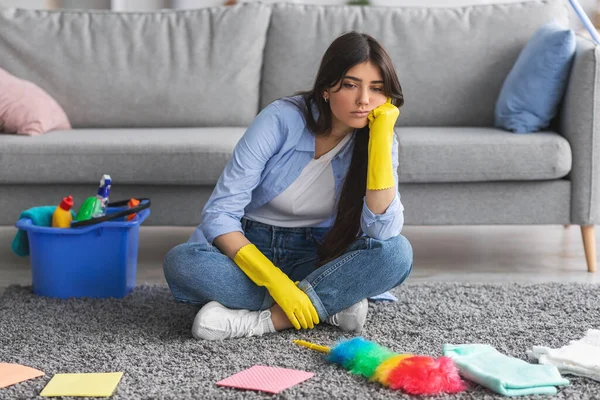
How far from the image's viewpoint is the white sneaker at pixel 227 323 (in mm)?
1842

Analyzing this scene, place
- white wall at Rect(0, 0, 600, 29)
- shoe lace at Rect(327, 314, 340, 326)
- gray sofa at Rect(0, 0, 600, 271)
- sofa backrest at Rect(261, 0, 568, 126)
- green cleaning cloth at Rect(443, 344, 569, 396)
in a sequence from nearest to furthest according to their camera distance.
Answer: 1. green cleaning cloth at Rect(443, 344, 569, 396)
2. shoe lace at Rect(327, 314, 340, 326)
3. gray sofa at Rect(0, 0, 600, 271)
4. sofa backrest at Rect(261, 0, 568, 126)
5. white wall at Rect(0, 0, 600, 29)

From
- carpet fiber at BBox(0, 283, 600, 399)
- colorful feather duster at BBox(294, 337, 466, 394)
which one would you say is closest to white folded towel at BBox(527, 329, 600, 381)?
carpet fiber at BBox(0, 283, 600, 399)

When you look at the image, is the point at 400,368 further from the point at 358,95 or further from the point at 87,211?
the point at 87,211

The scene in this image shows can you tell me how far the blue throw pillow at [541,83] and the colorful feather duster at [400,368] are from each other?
1.37 metres

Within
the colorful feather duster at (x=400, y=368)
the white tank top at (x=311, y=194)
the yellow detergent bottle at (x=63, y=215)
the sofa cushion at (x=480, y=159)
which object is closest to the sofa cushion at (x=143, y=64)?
the sofa cushion at (x=480, y=159)

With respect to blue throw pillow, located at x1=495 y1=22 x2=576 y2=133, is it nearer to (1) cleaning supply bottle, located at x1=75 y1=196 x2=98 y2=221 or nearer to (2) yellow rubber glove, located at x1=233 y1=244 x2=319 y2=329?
(2) yellow rubber glove, located at x1=233 y1=244 x2=319 y2=329

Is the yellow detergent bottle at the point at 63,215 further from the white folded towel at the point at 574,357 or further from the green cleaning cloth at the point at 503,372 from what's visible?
the white folded towel at the point at 574,357

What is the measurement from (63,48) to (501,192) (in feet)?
5.87

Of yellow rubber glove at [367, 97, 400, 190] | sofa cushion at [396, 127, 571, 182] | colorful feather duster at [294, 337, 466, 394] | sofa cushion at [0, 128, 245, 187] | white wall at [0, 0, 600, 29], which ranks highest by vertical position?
white wall at [0, 0, 600, 29]

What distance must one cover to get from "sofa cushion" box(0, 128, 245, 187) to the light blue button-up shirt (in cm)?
58

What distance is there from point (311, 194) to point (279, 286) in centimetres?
29

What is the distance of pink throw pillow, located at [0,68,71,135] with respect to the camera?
9.18 feet

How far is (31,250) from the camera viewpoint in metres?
2.26

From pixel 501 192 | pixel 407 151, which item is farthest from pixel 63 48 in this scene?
pixel 501 192
